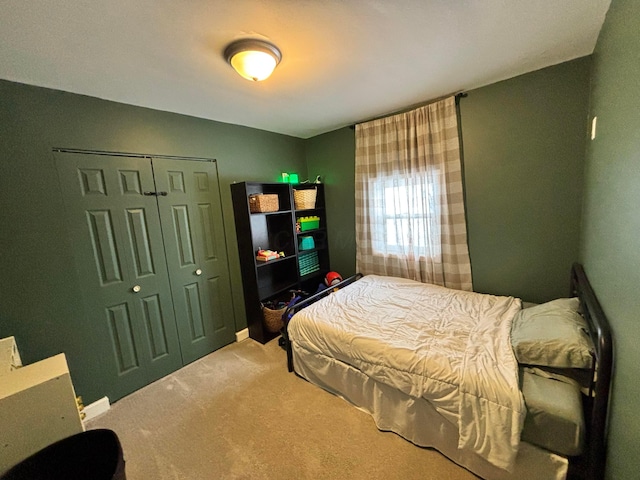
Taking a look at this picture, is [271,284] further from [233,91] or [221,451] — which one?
[233,91]

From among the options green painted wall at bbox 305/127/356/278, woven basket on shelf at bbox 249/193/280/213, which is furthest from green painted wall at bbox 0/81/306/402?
green painted wall at bbox 305/127/356/278

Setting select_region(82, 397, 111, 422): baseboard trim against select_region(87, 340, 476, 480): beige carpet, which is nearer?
select_region(87, 340, 476, 480): beige carpet

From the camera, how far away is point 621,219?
101cm

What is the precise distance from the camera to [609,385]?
1.03 metres

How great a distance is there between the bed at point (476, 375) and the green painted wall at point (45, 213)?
160cm

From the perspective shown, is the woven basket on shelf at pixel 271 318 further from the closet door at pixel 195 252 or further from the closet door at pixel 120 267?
the closet door at pixel 120 267

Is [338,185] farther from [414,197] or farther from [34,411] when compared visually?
[34,411]

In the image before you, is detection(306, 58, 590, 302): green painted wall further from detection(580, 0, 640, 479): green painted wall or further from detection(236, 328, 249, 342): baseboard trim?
detection(236, 328, 249, 342): baseboard trim

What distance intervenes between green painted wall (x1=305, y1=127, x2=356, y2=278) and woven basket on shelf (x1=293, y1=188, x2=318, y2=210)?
0.31 metres

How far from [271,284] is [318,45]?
247cm

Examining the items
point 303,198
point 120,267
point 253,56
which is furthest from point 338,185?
point 120,267

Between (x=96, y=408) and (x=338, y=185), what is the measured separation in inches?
124

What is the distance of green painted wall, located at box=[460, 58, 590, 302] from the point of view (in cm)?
192

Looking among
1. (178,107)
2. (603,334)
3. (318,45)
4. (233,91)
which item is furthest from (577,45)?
(178,107)
